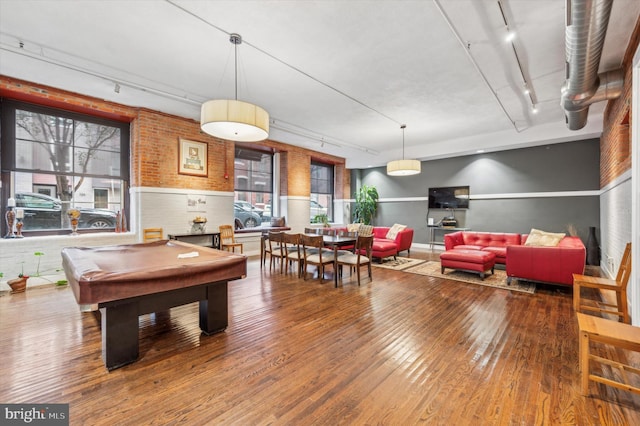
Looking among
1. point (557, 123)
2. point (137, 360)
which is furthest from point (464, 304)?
point (557, 123)

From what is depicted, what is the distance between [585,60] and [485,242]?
14.3ft

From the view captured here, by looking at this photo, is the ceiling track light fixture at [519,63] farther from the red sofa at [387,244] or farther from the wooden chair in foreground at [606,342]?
the red sofa at [387,244]

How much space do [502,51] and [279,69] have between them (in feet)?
9.86

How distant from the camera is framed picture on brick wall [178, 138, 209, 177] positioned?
→ 601 cm

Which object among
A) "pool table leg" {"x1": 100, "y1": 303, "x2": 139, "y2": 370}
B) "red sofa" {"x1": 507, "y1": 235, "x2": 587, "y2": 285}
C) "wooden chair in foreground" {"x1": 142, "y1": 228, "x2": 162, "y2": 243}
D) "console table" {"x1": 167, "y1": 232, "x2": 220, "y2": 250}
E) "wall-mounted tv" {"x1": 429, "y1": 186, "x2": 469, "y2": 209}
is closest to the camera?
"pool table leg" {"x1": 100, "y1": 303, "x2": 139, "y2": 370}

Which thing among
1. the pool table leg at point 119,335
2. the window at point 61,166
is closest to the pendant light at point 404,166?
the pool table leg at point 119,335

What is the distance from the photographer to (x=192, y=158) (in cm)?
619

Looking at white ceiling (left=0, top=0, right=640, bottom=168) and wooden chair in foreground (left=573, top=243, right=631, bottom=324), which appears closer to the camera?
white ceiling (left=0, top=0, right=640, bottom=168)

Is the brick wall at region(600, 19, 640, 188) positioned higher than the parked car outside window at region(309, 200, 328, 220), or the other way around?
the brick wall at region(600, 19, 640, 188)

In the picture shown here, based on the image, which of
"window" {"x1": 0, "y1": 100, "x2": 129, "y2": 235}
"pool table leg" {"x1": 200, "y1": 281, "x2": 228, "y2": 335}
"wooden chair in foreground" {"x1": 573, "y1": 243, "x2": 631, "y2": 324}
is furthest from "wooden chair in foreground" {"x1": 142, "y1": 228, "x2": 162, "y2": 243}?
"wooden chair in foreground" {"x1": 573, "y1": 243, "x2": 631, "y2": 324}

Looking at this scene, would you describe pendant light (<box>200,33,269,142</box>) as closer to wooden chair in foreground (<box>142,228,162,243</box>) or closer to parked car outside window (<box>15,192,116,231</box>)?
wooden chair in foreground (<box>142,228,162,243</box>)

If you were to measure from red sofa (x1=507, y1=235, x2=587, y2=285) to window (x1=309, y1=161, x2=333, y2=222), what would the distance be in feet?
20.7

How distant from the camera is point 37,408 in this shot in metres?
1.71

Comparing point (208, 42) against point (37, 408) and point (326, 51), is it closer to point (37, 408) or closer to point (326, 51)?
point (326, 51)
